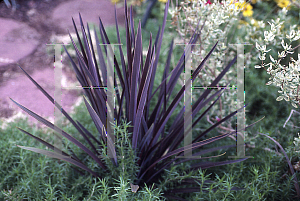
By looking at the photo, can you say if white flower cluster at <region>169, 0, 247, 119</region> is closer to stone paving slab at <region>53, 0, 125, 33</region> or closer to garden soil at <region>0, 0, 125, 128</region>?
garden soil at <region>0, 0, 125, 128</region>

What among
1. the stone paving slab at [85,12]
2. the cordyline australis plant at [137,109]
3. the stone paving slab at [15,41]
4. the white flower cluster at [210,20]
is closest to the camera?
the cordyline australis plant at [137,109]

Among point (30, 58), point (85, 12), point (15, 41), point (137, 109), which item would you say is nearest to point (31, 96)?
point (30, 58)

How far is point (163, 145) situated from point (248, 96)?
2.93 feet

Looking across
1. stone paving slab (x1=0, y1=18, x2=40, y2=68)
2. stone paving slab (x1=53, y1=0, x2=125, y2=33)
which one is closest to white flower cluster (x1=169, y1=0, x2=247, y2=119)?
stone paving slab (x1=0, y1=18, x2=40, y2=68)

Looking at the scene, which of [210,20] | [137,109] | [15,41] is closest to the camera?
[137,109]

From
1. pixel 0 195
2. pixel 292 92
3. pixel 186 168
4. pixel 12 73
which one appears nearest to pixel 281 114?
pixel 292 92

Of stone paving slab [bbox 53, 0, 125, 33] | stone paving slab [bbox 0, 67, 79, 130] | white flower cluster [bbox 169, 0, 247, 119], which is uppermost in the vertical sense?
stone paving slab [bbox 53, 0, 125, 33]

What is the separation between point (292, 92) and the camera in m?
0.86

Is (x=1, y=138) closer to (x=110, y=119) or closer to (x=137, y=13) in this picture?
(x=110, y=119)

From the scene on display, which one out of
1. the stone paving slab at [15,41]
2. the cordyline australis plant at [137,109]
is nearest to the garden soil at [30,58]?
the stone paving slab at [15,41]

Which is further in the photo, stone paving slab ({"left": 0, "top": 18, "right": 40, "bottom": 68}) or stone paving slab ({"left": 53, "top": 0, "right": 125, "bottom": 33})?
stone paving slab ({"left": 53, "top": 0, "right": 125, "bottom": 33})

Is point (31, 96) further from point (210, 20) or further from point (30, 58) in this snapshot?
point (210, 20)

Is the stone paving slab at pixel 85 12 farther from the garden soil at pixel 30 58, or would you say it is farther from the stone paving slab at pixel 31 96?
the stone paving slab at pixel 31 96

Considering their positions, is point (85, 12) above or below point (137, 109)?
above
